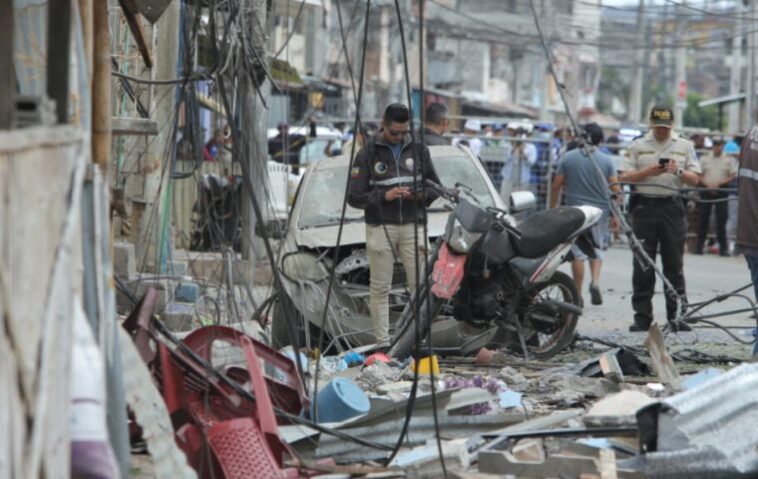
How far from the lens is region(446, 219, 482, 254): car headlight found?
941 cm

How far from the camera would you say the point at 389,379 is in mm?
8133

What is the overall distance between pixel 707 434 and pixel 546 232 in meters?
3.91

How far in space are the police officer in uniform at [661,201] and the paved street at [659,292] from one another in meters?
0.44

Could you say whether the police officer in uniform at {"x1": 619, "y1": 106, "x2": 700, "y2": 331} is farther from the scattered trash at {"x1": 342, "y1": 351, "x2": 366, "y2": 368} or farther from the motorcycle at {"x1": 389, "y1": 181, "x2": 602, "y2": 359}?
the scattered trash at {"x1": 342, "y1": 351, "x2": 366, "y2": 368}

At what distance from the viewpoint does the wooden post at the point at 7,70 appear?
4324 millimetres

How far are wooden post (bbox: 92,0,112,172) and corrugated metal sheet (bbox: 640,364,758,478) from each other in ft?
8.34

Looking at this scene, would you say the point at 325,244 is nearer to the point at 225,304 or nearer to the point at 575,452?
the point at 225,304

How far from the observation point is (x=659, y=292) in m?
15.5

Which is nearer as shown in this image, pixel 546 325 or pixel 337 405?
pixel 337 405

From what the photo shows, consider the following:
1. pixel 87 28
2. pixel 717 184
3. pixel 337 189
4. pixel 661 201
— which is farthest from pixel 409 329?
pixel 717 184

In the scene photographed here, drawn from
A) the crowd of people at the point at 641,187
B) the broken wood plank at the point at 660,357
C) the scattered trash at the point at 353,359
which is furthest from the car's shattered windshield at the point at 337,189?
the broken wood plank at the point at 660,357

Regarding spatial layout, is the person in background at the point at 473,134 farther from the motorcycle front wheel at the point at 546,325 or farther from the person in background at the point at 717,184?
the motorcycle front wheel at the point at 546,325

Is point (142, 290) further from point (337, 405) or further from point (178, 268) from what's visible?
point (337, 405)

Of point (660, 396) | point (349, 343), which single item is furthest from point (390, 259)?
point (660, 396)
